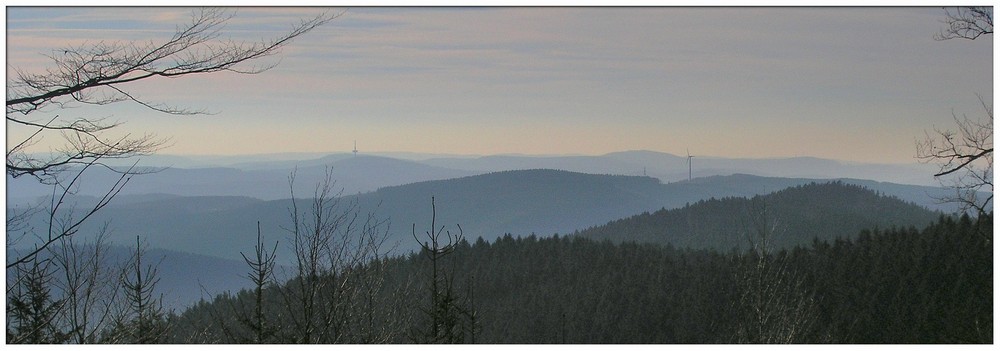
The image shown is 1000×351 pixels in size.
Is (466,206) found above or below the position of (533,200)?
above

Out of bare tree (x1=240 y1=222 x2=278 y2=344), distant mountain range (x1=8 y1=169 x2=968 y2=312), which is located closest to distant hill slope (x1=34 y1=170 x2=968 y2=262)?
distant mountain range (x1=8 y1=169 x2=968 y2=312)

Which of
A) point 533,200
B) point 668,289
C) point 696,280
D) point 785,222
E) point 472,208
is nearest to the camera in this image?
point 472,208

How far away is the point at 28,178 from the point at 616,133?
8.22m

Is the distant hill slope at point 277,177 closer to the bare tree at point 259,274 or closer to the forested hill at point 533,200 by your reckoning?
the bare tree at point 259,274

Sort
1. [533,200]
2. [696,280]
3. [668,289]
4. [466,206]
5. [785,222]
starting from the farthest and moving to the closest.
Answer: [785,222], [668,289], [696,280], [533,200], [466,206]

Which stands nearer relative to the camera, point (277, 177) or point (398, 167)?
point (277, 177)

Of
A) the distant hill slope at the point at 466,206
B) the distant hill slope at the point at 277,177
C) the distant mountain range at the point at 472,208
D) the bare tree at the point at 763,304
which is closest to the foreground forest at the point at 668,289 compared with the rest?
the distant mountain range at the point at 472,208

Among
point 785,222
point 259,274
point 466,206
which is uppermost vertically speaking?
point 259,274

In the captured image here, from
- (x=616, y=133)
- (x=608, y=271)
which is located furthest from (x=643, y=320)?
(x=616, y=133)

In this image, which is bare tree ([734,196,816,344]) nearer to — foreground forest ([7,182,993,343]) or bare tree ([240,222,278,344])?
foreground forest ([7,182,993,343])

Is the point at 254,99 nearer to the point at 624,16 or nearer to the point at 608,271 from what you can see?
the point at 624,16

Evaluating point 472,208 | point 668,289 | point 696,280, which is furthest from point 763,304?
point 668,289

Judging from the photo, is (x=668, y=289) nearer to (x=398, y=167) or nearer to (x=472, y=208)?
(x=472, y=208)

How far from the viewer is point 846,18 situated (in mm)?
9398
